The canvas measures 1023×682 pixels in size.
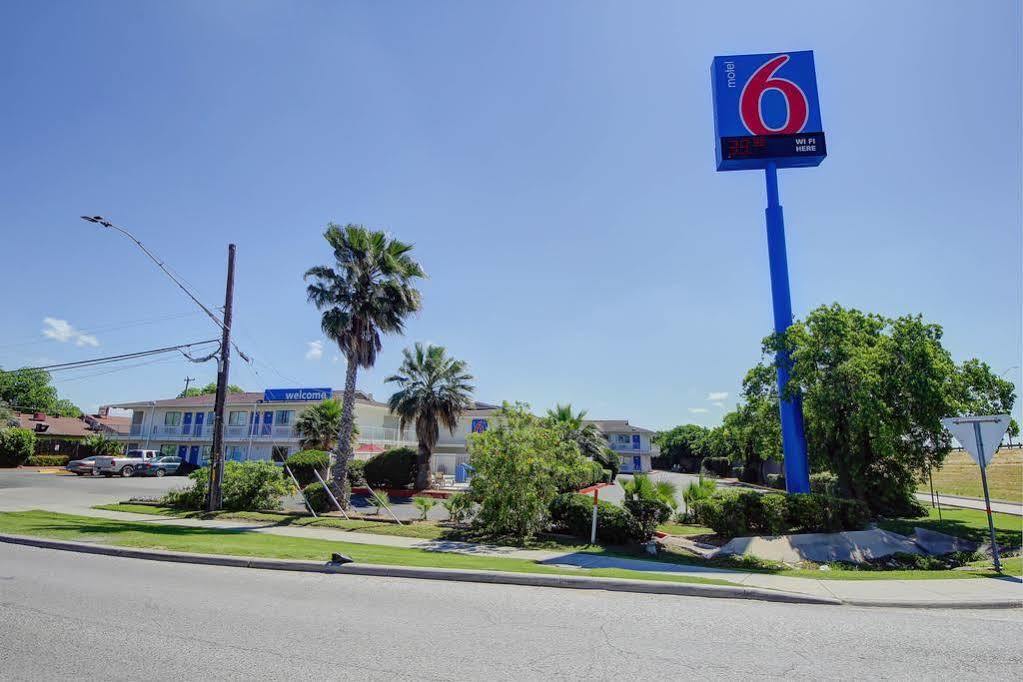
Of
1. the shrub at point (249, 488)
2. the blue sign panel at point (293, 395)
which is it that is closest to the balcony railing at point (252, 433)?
the blue sign panel at point (293, 395)

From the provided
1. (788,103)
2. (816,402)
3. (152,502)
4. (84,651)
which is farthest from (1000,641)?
(152,502)

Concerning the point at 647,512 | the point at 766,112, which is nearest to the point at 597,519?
the point at 647,512

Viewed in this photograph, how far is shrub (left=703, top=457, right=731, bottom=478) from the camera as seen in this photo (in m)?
64.4

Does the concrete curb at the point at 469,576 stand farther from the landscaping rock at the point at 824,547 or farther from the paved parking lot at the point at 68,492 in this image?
the paved parking lot at the point at 68,492

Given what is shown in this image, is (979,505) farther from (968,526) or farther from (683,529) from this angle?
(683,529)

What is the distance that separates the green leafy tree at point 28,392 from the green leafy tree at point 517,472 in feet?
279

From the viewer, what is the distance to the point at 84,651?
5355 millimetres

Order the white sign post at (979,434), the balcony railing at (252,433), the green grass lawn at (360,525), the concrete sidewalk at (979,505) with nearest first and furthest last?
the white sign post at (979,434) → the green grass lawn at (360,525) → the concrete sidewalk at (979,505) → the balcony railing at (252,433)

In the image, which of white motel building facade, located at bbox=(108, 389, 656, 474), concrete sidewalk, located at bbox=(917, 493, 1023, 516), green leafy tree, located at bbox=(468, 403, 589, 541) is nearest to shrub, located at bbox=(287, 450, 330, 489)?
white motel building facade, located at bbox=(108, 389, 656, 474)

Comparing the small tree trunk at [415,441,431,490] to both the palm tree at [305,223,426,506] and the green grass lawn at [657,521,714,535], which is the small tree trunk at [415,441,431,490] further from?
the green grass lawn at [657,521,714,535]

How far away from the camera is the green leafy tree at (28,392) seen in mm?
75938

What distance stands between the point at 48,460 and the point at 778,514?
60496 mm

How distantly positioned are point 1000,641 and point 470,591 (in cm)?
631

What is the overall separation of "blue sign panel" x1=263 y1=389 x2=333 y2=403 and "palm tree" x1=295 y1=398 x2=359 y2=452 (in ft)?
20.5
